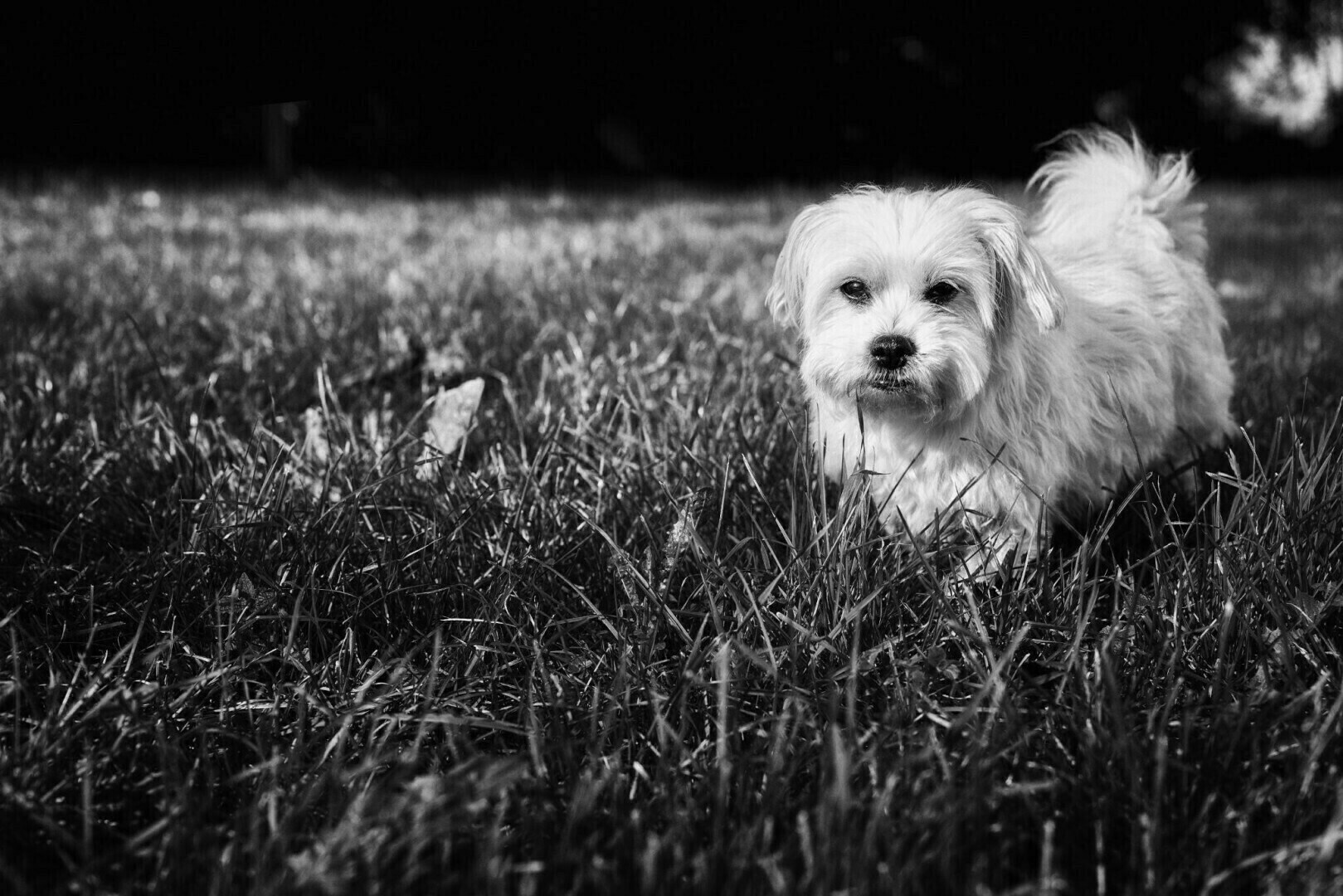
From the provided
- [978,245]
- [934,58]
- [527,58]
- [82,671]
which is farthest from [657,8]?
[82,671]

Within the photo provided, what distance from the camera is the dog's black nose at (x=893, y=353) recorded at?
7.64 feet

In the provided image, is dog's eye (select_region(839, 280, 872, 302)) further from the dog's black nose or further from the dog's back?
the dog's back

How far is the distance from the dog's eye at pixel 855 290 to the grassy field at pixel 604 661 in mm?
337

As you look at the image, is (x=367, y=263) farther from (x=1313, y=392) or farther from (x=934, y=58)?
(x=934, y=58)

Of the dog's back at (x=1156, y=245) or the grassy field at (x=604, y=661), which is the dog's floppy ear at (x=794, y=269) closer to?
the grassy field at (x=604, y=661)

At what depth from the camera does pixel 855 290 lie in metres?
2.58

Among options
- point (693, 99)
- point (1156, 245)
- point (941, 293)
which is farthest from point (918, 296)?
point (693, 99)

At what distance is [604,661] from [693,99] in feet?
46.9

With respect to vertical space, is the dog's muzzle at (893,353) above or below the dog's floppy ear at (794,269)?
below

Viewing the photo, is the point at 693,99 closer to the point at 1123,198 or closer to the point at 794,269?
the point at 1123,198

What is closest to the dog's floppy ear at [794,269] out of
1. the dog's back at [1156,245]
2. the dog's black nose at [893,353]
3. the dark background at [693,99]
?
the dog's black nose at [893,353]

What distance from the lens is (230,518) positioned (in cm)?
236

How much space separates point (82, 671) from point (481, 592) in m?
0.71

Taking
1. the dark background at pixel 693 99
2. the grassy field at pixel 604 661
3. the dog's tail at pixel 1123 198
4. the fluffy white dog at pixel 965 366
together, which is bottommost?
the grassy field at pixel 604 661
